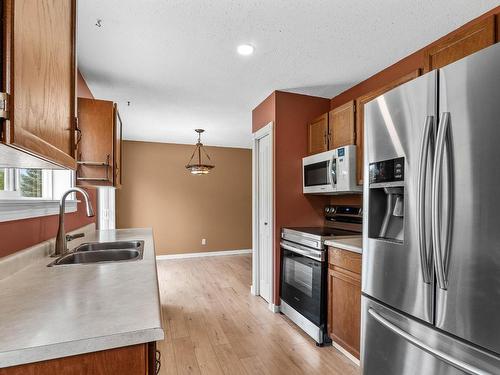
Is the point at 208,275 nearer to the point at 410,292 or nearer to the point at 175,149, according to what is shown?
the point at 175,149

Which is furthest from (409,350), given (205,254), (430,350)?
(205,254)

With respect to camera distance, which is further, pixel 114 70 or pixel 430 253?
pixel 114 70

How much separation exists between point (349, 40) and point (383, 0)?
423mm

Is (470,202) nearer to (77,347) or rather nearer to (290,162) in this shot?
(77,347)

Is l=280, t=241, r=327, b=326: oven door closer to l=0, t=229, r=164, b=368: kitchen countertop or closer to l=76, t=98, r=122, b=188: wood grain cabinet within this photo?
l=0, t=229, r=164, b=368: kitchen countertop

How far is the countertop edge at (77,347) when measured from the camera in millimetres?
623

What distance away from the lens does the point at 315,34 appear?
1979mm

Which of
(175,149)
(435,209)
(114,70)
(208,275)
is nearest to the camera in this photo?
(435,209)

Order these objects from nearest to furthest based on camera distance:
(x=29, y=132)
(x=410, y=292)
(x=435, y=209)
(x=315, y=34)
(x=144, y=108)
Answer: (x=29, y=132)
(x=435, y=209)
(x=410, y=292)
(x=315, y=34)
(x=144, y=108)

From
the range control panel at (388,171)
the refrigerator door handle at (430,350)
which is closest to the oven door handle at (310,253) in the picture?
the refrigerator door handle at (430,350)

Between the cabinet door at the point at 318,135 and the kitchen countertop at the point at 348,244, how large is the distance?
1.03 metres

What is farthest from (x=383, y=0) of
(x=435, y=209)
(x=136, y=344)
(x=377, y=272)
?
(x=136, y=344)

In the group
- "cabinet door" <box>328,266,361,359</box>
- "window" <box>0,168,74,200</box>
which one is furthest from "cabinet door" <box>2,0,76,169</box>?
"cabinet door" <box>328,266,361,359</box>

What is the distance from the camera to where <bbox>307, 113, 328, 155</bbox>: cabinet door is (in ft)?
9.50
